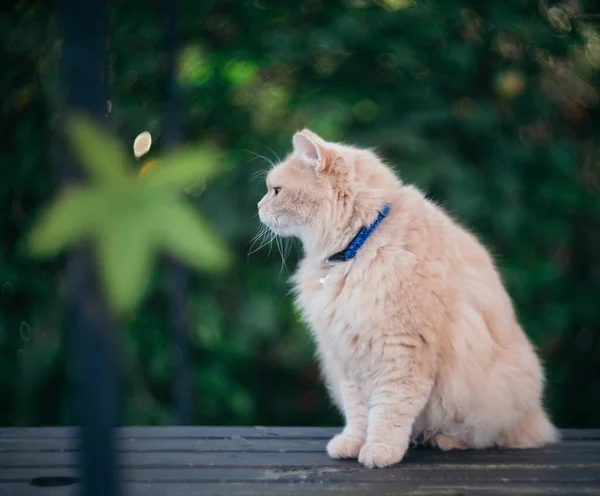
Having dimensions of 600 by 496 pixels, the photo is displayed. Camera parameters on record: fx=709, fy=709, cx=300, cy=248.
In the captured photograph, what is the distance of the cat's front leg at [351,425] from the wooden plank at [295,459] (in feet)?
0.13

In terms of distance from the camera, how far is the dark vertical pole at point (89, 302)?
762mm

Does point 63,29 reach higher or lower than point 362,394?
higher

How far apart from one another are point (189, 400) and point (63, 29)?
2437 mm

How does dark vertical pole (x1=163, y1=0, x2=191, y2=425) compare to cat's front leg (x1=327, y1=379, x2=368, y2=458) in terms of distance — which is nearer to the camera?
cat's front leg (x1=327, y1=379, x2=368, y2=458)

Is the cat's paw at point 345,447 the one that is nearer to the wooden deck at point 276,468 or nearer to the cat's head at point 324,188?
the wooden deck at point 276,468

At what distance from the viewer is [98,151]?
0.68 m

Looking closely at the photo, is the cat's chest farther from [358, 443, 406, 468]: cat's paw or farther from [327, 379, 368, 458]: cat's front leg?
[358, 443, 406, 468]: cat's paw

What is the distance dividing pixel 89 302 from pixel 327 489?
1.23m

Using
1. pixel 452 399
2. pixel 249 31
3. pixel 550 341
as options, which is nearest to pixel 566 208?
pixel 550 341

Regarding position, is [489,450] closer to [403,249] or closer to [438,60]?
[403,249]

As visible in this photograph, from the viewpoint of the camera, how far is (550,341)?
4.38 metres

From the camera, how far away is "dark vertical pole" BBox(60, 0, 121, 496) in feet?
2.50

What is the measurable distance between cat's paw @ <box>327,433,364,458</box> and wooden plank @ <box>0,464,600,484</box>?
3.4 inches

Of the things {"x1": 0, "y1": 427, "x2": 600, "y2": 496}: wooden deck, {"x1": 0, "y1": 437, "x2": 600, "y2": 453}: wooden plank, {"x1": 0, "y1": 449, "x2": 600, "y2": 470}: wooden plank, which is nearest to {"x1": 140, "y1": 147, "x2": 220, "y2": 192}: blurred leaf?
{"x1": 0, "y1": 427, "x2": 600, "y2": 496}: wooden deck
